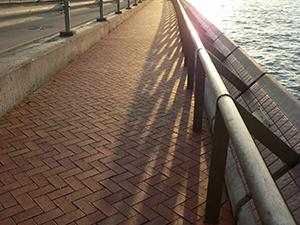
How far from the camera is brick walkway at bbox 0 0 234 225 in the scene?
319cm

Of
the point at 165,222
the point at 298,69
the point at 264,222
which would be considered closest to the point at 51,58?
the point at 165,222

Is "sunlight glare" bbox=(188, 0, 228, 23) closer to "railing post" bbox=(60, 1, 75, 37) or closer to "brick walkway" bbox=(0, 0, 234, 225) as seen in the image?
"railing post" bbox=(60, 1, 75, 37)

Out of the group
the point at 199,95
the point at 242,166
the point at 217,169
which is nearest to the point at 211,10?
the point at 199,95

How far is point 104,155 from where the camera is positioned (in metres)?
4.18

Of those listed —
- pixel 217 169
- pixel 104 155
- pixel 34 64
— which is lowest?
pixel 104 155

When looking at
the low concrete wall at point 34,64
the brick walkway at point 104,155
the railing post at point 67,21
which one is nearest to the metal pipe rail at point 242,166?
the brick walkway at point 104,155

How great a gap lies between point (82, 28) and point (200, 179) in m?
8.36

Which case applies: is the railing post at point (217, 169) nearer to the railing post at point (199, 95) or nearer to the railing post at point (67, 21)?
the railing post at point (199, 95)

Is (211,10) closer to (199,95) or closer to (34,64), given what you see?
(34,64)

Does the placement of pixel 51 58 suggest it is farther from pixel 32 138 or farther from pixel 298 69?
pixel 298 69

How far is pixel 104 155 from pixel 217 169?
178 centimetres

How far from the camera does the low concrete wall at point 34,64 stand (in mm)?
5293

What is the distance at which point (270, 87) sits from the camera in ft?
15.3

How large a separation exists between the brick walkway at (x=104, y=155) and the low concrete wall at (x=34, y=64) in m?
0.19
